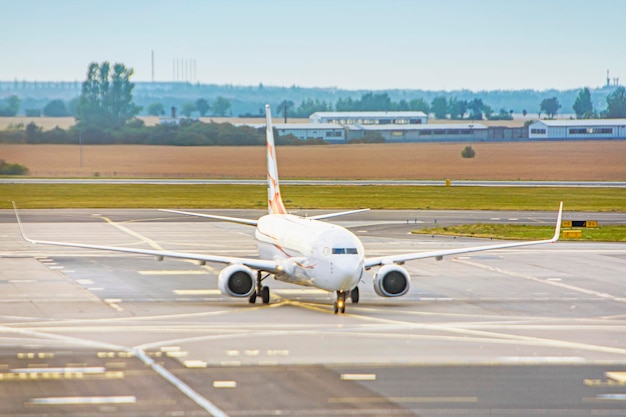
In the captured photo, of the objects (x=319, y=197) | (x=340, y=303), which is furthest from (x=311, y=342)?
(x=319, y=197)

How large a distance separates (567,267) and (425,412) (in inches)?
1447

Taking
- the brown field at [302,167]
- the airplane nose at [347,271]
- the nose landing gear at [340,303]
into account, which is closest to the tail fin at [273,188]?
the nose landing gear at [340,303]

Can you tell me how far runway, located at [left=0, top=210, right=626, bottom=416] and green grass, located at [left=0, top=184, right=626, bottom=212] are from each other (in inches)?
1777

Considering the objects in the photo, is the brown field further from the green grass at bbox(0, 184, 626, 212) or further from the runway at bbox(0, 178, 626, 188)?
the green grass at bbox(0, 184, 626, 212)

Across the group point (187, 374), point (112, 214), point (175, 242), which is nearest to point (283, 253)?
point (187, 374)

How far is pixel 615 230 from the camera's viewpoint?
85.1 meters

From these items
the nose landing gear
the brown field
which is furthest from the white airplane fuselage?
the brown field

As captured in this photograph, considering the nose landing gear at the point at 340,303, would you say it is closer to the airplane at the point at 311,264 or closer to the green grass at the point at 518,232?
the airplane at the point at 311,264

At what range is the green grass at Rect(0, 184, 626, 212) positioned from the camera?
4382 inches

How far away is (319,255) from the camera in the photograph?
42156 mm

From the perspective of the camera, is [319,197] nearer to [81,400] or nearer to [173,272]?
[173,272]

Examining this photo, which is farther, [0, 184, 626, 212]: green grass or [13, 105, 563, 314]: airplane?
[0, 184, 626, 212]: green grass

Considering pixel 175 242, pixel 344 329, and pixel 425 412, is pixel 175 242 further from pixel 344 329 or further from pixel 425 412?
pixel 425 412

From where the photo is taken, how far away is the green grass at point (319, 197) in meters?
111
